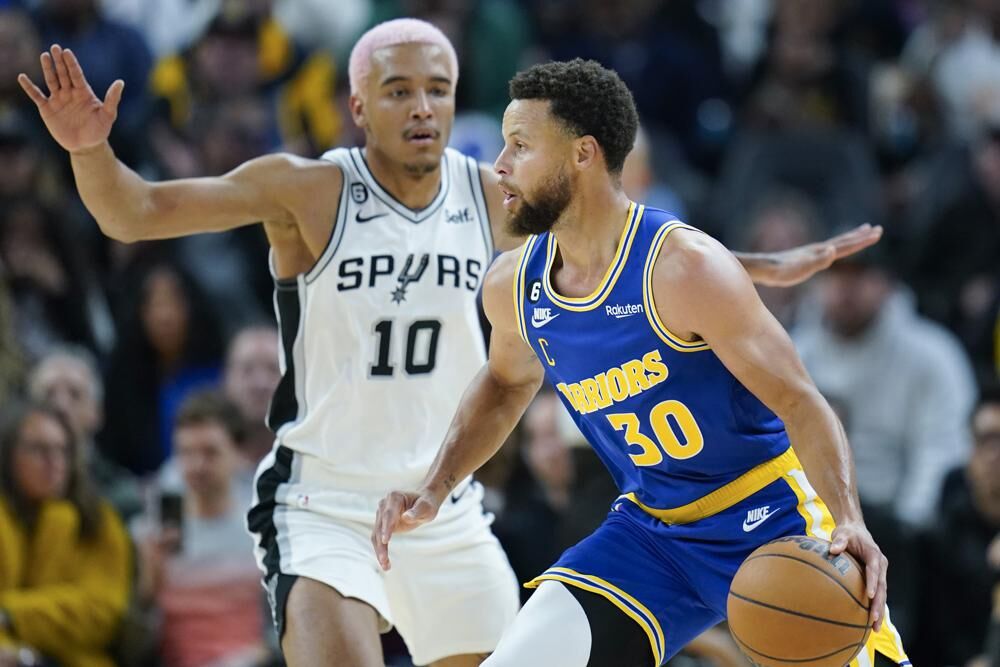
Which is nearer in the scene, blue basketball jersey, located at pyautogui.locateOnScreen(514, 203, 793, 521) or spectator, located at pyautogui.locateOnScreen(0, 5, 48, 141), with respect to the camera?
blue basketball jersey, located at pyautogui.locateOnScreen(514, 203, 793, 521)

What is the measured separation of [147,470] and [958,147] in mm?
6164

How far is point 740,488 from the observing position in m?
5.02

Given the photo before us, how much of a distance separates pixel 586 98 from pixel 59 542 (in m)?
4.58

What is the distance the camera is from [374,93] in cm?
597

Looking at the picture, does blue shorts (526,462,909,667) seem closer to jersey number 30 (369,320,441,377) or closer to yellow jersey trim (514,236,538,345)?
yellow jersey trim (514,236,538,345)

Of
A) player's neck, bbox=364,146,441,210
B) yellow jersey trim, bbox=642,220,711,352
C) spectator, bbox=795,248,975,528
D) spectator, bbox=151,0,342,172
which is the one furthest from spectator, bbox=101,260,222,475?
yellow jersey trim, bbox=642,220,711,352

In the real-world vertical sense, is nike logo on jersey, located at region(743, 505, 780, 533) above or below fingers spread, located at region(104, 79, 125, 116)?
below

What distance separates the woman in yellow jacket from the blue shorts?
3.92 metres

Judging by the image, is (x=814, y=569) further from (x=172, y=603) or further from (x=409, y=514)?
(x=172, y=603)

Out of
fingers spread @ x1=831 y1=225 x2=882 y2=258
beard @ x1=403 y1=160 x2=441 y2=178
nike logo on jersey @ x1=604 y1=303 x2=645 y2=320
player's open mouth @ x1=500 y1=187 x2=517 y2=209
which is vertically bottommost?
fingers spread @ x1=831 y1=225 x2=882 y2=258

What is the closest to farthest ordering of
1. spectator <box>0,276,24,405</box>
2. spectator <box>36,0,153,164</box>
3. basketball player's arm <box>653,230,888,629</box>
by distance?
basketball player's arm <box>653,230,888,629</box> < spectator <box>0,276,24,405</box> < spectator <box>36,0,153,164</box>

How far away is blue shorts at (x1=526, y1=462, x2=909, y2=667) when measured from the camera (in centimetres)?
497

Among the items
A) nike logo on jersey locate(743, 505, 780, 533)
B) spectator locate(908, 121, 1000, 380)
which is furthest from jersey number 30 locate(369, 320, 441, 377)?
spectator locate(908, 121, 1000, 380)

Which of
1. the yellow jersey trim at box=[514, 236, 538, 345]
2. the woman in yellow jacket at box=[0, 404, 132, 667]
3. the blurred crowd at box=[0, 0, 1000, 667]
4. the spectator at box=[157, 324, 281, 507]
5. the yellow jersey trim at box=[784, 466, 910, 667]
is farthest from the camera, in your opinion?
the spectator at box=[157, 324, 281, 507]
